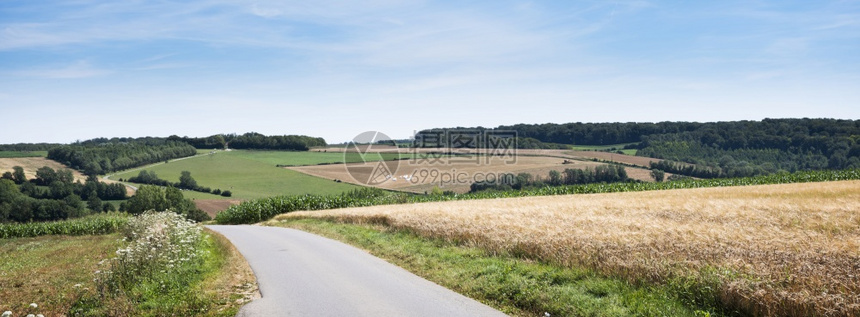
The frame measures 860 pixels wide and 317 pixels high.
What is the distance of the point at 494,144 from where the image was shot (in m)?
109

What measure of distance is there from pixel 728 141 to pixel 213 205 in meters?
106

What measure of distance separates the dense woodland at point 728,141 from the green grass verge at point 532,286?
257ft

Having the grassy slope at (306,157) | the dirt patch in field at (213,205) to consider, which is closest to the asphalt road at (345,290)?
the dirt patch in field at (213,205)

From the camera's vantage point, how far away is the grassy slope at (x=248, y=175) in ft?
274

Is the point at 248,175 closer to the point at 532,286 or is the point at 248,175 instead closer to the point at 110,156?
the point at 110,156

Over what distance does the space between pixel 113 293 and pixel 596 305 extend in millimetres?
9355

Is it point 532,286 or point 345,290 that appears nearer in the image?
point 532,286

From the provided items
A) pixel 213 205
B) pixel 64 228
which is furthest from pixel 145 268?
pixel 213 205

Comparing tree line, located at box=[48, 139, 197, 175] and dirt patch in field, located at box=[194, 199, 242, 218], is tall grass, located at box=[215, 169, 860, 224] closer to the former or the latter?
dirt patch in field, located at box=[194, 199, 242, 218]

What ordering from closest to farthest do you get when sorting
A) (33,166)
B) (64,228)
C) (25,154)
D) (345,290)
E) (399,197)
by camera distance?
1. (345,290)
2. (64,228)
3. (399,197)
4. (33,166)
5. (25,154)

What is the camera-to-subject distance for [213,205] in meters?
75.6

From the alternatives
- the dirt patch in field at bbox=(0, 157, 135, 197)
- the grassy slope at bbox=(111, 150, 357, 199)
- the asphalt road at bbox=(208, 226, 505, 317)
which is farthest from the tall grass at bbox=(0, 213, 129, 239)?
the dirt patch in field at bbox=(0, 157, 135, 197)

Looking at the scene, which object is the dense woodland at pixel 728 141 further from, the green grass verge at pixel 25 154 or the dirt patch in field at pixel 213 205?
the green grass verge at pixel 25 154

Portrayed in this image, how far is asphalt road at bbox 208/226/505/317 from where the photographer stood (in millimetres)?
8750
